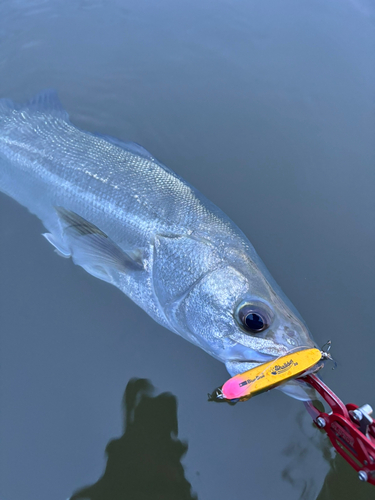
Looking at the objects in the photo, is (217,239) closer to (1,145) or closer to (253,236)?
(253,236)

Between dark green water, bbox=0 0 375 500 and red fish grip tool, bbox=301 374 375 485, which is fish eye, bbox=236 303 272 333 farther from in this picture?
dark green water, bbox=0 0 375 500

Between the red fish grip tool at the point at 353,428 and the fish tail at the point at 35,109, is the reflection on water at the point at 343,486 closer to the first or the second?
the red fish grip tool at the point at 353,428

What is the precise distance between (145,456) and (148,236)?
1.22 metres

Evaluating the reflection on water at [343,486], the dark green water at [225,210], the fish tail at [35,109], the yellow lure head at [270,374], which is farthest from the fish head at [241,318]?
the fish tail at [35,109]

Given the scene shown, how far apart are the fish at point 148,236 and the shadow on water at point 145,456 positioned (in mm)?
462

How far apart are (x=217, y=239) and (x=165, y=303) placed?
477mm

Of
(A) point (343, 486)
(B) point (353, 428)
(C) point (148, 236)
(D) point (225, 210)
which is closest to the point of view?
(B) point (353, 428)

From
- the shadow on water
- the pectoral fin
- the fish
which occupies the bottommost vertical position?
the shadow on water

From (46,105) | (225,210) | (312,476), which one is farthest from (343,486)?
(46,105)

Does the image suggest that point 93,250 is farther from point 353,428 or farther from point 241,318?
point 353,428

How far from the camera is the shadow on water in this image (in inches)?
74.2

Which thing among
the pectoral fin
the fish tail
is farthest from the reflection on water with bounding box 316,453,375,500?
the fish tail

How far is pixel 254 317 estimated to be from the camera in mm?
1735

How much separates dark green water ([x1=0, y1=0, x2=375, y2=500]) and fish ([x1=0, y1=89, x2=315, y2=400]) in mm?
270
